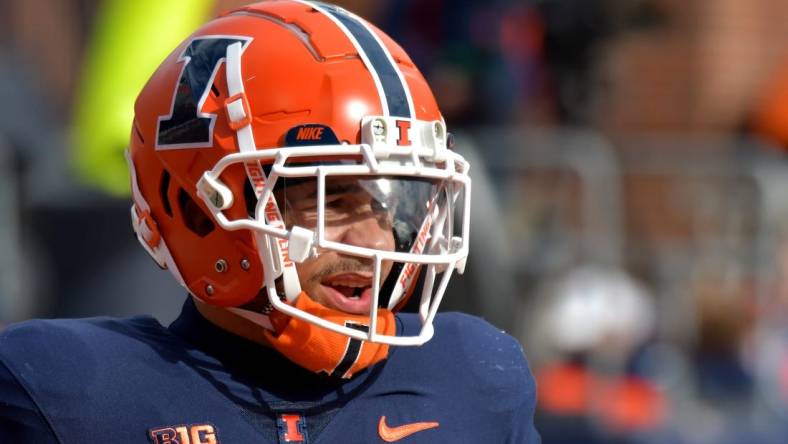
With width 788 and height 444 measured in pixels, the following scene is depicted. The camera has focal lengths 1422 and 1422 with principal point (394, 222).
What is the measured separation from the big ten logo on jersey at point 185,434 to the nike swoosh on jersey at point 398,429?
0.28 meters

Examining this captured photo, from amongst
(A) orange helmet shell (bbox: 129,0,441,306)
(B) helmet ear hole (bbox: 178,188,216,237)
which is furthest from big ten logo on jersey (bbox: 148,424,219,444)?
(B) helmet ear hole (bbox: 178,188,216,237)

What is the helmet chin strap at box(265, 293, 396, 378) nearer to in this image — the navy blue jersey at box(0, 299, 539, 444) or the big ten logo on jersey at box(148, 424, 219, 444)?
the navy blue jersey at box(0, 299, 539, 444)

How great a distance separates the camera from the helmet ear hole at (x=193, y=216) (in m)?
2.35

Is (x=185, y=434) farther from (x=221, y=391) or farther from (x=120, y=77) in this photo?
(x=120, y=77)

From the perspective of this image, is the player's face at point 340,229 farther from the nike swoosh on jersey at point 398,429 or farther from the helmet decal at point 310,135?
the nike swoosh on jersey at point 398,429

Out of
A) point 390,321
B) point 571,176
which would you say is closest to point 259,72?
point 390,321

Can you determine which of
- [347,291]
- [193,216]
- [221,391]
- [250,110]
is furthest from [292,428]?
[250,110]

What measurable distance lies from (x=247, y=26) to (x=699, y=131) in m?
6.36

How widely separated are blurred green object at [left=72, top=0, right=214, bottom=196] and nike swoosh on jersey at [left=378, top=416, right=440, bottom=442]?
1946 millimetres

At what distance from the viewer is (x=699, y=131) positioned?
27.6 ft

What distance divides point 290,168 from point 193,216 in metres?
0.27

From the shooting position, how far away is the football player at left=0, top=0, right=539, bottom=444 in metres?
2.18

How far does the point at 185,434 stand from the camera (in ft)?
7.16

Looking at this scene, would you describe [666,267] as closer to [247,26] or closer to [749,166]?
[749,166]
